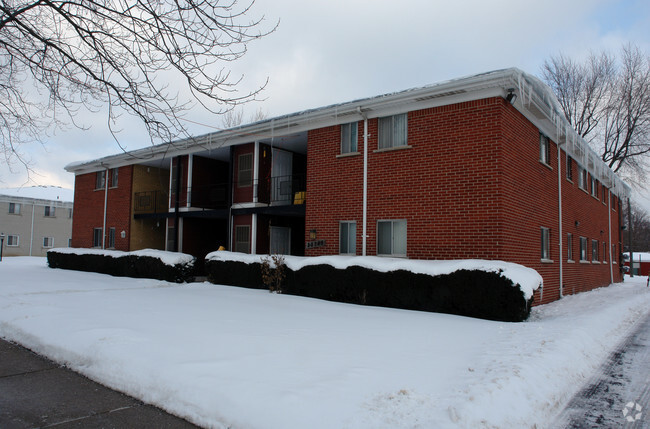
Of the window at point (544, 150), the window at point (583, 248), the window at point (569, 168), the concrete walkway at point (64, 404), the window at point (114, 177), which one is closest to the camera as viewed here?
the concrete walkway at point (64, 404)

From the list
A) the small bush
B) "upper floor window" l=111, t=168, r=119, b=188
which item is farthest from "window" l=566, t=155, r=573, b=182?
"upper floor window" l=111, t=168, r=119, b=188

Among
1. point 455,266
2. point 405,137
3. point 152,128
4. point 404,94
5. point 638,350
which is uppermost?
point 404,94

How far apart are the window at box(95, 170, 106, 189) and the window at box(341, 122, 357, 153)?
1412 cm

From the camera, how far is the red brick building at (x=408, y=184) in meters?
10.1

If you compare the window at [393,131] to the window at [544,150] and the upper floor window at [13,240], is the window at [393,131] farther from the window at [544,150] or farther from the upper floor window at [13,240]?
the upper floor window at [13,240]

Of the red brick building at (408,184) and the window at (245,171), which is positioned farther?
the window at (245,171)

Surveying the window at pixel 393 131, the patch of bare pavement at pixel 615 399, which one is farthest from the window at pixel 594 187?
the patch of bare pavement at pixel 615 399

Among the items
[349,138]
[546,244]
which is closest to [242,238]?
[349,138]

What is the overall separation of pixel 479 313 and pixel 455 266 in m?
0.99

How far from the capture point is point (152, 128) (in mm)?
7195

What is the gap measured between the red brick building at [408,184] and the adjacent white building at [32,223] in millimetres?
26492

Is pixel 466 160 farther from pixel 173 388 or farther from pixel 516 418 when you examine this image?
pixel 173 388

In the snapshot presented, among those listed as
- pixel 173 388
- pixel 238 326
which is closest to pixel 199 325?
pixel 238 326

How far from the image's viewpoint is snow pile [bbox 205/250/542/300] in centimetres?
820
